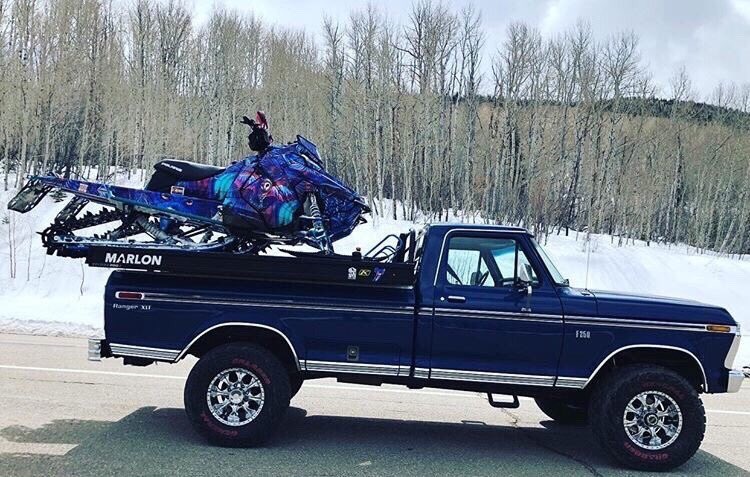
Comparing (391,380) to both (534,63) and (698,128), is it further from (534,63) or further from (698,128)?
(698,128)

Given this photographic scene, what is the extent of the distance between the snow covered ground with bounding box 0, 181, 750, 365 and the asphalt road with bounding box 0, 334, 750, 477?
650cm

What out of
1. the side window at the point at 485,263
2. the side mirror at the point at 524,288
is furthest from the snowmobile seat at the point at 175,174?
the side mirror at the point at 524,288

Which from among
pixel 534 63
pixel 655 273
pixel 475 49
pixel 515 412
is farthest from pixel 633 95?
pixel 515 412

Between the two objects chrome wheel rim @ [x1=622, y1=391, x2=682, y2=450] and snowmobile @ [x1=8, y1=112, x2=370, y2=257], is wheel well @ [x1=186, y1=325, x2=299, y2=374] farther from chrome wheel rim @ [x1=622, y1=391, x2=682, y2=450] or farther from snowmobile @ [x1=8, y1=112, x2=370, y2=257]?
chrome wheel rim @ [x1=622, y1=391, x2=682, y2=450]

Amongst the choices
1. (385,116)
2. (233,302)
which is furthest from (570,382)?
(385,116)

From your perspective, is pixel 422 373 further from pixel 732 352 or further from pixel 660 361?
pixel 732 352

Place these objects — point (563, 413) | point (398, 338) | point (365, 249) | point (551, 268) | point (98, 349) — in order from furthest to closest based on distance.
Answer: point (365, 249), point (563, 413), point (551, 268), point (98, 349), point (398, 338)

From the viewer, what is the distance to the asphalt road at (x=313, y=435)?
5.56 meters

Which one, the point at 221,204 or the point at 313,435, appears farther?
the point at 221,204

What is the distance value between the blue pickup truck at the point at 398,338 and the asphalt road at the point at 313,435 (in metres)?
0.44

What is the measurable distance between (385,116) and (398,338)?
93.3 ft

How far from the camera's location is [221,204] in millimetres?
6785

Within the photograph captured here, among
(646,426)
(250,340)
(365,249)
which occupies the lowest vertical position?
(365,249)

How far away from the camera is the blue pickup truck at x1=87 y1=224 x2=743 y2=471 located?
5996mm
